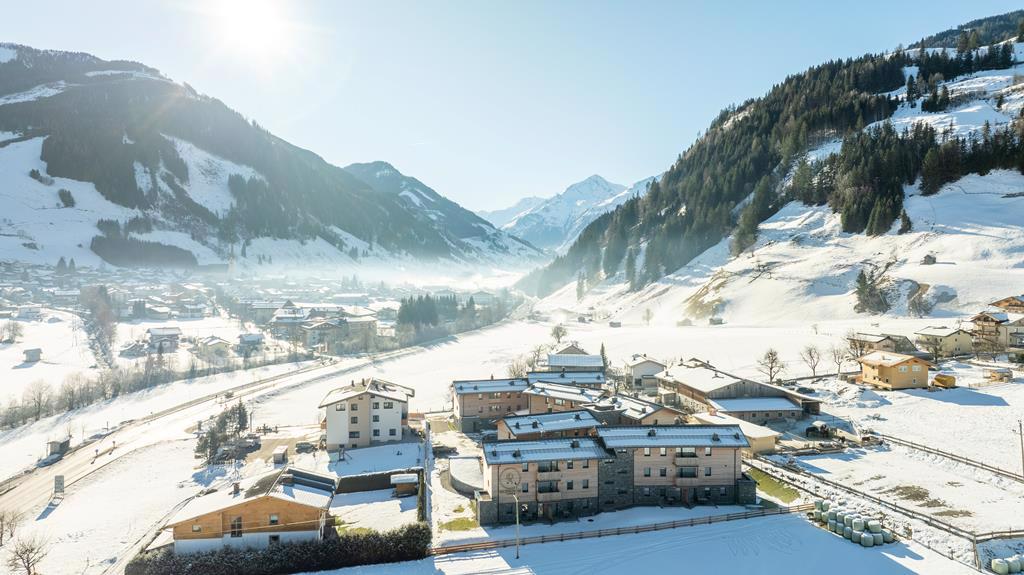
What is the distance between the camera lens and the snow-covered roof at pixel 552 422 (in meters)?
43.9

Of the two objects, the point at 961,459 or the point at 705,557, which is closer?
the point at 705,557

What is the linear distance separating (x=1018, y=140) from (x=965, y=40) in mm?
110518

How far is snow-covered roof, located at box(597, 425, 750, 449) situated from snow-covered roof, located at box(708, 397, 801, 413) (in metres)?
15.0

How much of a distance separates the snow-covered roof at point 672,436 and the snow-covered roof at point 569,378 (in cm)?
2284

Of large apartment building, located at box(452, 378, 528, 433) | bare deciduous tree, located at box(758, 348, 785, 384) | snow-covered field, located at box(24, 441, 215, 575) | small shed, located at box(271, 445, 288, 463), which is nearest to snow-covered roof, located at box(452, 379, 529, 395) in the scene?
large apartment building, located at box(452, 378, 528, 433)

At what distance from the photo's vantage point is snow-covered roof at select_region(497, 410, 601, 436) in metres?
43.9

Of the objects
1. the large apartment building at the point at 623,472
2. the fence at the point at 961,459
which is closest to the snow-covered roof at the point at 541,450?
the large apartment building at the point at 623,472

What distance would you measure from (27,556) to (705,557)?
38.6m

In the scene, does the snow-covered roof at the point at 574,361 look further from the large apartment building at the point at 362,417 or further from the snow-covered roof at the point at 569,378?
the large apartment building at the point at 362,417

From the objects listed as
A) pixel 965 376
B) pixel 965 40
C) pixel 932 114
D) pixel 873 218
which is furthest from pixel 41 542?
pixel 965 40

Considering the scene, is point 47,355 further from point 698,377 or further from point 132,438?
point 698,377

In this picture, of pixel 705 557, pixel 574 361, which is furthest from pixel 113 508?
pixel 574 361

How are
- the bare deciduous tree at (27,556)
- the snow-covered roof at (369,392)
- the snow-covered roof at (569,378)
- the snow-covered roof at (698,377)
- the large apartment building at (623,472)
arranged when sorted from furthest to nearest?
the snow-covered roof at (569,378)
the snow-covered roof at (698,377)
the snow-covered roof at (369,392)
the large apartment building at (623,472)
the bare deciduous tree at (27,556)

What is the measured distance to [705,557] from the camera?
30469 mm
